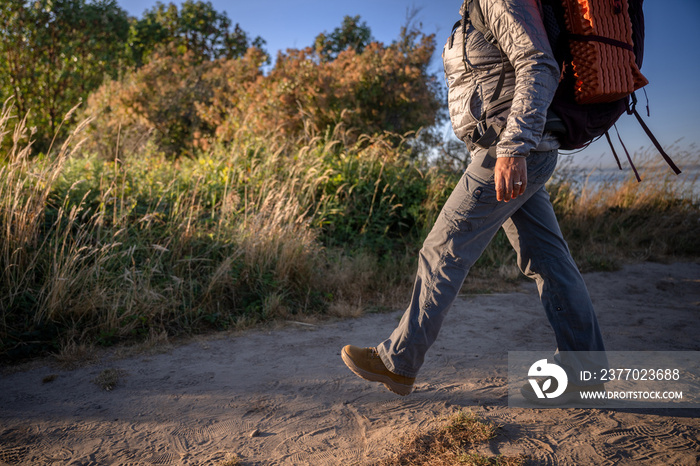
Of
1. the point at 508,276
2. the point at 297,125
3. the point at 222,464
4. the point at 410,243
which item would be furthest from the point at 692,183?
the point at 222,464

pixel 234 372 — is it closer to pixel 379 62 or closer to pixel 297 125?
pixel 297 125

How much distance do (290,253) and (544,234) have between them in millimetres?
2431

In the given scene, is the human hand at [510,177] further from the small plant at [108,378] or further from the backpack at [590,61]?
the small plant at [108,378]

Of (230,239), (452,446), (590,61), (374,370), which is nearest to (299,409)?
(374,370)

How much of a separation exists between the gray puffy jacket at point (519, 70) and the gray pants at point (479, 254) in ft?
0.51

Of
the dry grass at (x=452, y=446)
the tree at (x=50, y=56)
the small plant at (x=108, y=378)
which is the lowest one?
the small plant at (x=108, y=378)

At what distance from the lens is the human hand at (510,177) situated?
180 centimetres

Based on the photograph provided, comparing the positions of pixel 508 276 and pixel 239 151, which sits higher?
pixel 239 151

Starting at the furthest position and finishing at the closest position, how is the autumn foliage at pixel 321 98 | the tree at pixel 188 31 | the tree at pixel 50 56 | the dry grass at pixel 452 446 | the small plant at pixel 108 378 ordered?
the tree at pixel 188 31, the tree at pixel 50 56, the autumn foliage at pixel 321 98, the small plant at pixel 108 378, the dry grass at pixel 452 446

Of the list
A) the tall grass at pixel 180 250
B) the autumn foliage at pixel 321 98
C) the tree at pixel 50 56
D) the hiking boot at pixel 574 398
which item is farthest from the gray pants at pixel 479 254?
the tree at pixel 50 56

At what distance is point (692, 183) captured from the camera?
685 centimetres

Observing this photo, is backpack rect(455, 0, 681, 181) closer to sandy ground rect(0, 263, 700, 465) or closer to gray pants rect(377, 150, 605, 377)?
gray pants rect(377, 150, 605, 377)

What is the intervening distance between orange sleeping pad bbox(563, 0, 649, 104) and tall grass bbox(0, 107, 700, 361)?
259cm

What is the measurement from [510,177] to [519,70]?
44 cm
